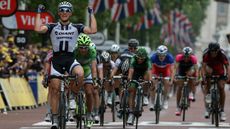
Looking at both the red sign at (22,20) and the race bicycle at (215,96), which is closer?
the race bicycle at (215,96)

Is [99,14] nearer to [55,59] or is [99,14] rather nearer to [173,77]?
[173,77]

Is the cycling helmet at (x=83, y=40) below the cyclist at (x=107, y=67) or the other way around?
the other way around

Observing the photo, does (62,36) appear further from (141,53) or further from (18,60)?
(18,60)

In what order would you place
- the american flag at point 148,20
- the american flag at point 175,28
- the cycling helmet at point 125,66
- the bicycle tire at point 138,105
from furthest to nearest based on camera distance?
the american flag at point 175,28, the american flag at point 148,20, the cycling helmet at point 125,66, the bicycle tire at point 138,105

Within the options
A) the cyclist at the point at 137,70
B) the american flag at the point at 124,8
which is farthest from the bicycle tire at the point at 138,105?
the american flag at the point at 124,8

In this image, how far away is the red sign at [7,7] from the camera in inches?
1015

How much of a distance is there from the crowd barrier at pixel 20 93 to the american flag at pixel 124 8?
15223mm

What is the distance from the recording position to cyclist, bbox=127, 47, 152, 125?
2106 centimetres

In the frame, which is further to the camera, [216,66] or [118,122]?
[118,122]

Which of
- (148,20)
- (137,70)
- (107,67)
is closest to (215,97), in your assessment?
(137,70)

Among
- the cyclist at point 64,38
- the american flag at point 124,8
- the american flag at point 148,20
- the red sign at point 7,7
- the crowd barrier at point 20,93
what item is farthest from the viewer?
the american flag at point 148,20

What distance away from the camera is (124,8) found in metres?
49.4

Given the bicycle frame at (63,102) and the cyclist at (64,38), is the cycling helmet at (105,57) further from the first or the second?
the bicycle frame at (63,102)

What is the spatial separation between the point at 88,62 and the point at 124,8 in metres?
29.2
